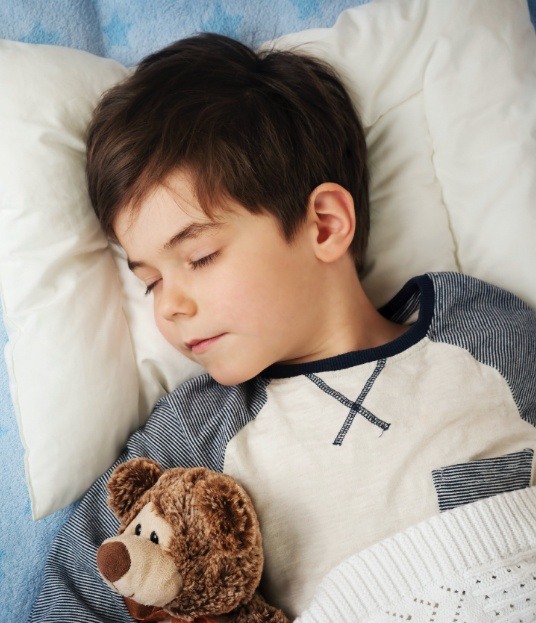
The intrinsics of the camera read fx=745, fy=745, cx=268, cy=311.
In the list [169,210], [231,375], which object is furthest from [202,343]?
[169,210]

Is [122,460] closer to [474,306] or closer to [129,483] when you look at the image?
[129,483]

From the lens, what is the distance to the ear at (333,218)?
112 cm

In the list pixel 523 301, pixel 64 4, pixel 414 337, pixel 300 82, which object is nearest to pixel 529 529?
pixel 414 337

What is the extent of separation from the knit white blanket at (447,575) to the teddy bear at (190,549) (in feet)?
0.38

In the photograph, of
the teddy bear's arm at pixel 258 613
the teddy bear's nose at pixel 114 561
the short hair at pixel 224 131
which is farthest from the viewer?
the short hair at pixel 224 131

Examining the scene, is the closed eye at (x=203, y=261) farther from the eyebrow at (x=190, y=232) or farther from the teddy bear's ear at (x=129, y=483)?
the teddy bear's ear at (x=129, y=483)

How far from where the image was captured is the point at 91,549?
3.39ft

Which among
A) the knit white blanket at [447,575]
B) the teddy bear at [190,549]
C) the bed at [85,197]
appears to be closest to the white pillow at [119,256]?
the bed at [85,197]

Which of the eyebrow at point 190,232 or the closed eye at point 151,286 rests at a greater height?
the eyebrow at point 190,232

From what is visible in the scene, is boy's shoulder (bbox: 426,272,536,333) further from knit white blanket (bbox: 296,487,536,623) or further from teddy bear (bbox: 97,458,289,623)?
teddy bear (bbox: 97,458,289,623)

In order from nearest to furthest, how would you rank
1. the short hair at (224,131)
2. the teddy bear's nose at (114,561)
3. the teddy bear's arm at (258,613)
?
the teddy bear's nose at (114,561), the teddy bear's arm at (258,613), the short hair at (224,131)

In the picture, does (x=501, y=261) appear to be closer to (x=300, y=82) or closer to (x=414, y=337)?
(x=414, y=337)

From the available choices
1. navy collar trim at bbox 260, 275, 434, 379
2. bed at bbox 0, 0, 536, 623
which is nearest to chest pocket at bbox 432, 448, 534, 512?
navy collar trim at bbox 260, 275, 434, 379

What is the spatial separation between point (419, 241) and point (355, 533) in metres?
0.53
